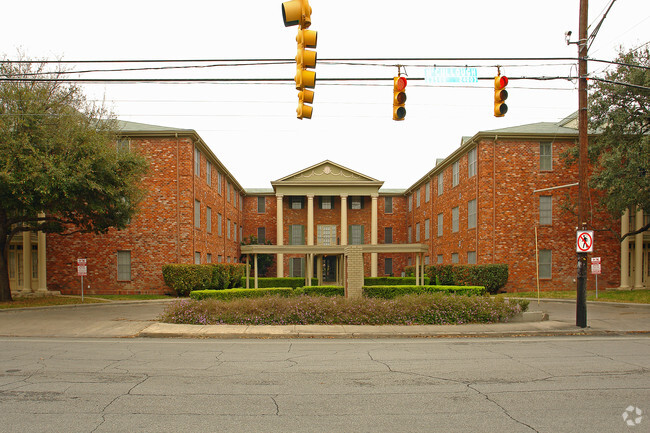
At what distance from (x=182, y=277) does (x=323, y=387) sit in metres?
20.9

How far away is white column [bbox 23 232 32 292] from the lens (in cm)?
2773

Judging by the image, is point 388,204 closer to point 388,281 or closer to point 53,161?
point 388,281

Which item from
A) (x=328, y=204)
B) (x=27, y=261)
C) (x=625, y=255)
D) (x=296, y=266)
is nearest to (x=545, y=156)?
(x=625, y=255)

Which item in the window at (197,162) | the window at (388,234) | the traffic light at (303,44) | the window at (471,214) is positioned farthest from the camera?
the window at (388,234)

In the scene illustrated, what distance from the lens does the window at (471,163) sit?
31.8 metres

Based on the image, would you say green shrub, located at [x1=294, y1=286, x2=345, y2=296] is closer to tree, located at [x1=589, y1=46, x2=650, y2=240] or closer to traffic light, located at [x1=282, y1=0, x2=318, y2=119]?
traffic light, located at [x1=282, y1=0, x2=318, y2=119]

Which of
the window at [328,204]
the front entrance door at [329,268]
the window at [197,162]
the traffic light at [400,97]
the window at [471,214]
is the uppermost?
the window at [197,162]

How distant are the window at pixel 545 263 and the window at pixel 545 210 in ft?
6.14

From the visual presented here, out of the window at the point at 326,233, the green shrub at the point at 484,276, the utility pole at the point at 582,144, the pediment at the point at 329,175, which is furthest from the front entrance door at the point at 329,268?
the utility pole at the point at 582,144

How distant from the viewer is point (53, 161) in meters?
18.8

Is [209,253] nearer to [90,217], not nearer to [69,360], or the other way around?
[90,217]

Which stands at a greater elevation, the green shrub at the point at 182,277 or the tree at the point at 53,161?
the tree at the point at 53,161

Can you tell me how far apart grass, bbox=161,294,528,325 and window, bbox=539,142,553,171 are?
57.8ft

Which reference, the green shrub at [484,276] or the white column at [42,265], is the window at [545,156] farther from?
the white column at [42,265]
